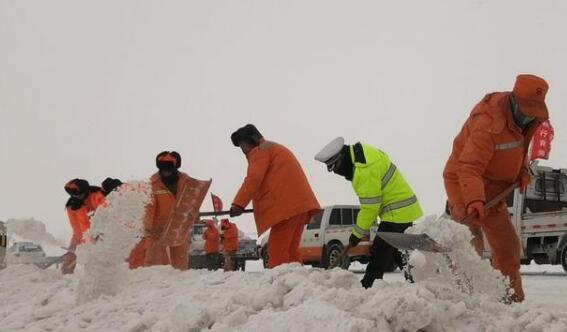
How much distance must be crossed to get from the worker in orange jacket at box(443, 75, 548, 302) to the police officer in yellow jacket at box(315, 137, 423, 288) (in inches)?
18.9

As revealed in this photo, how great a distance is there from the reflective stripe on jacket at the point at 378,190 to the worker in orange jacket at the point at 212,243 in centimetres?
1248

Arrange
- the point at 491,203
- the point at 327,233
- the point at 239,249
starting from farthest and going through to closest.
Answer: the point at 239,249, the point at 327,233, the point at 491,203

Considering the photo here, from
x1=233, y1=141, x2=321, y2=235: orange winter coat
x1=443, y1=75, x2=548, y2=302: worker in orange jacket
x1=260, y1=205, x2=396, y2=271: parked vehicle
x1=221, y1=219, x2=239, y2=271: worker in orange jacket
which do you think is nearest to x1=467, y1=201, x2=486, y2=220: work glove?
x1=443, y1=75, x2=548, y2=302: worker in orange jacket

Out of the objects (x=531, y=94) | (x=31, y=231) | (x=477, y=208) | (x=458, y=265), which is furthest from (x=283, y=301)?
(x=31, y=231)

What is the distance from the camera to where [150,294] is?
3.85 metres

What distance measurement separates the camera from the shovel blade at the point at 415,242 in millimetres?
3631

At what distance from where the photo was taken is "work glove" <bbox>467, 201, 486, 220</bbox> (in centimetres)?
443

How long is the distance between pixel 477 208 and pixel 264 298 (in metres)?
1.94

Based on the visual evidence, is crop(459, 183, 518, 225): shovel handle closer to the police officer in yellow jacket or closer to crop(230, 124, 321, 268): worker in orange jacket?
the police officer in yellow jacket

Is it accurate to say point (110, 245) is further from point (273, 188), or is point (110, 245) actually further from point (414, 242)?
point (414, 242)

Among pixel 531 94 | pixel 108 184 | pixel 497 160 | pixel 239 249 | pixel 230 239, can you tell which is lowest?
pixel 239 249

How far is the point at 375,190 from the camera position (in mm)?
5211

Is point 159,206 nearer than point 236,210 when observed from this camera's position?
No

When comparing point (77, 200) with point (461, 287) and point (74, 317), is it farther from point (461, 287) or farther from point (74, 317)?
point (461, 287)
